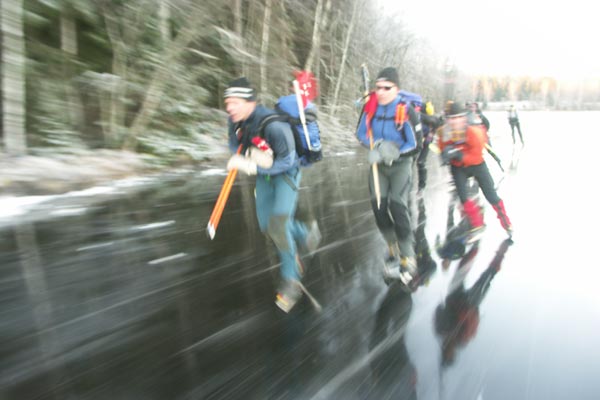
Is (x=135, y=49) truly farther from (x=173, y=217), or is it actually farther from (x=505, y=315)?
(x=505, y=315)

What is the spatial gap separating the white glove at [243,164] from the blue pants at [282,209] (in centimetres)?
30

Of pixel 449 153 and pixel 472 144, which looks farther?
pixel 472 144

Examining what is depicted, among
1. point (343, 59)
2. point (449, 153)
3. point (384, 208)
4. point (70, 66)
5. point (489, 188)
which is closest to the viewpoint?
point (384, 208)

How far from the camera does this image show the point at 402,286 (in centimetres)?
383

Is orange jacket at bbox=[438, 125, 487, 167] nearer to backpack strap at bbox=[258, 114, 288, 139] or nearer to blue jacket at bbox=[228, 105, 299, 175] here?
blue jacket at bbox=[228, 105, 299, 175]

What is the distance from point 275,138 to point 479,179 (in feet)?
10.9

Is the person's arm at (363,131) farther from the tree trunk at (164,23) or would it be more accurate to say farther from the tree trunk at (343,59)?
the tree trunk at (343,59)

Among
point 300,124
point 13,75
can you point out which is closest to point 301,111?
point 300,124

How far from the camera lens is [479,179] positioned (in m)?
5.21

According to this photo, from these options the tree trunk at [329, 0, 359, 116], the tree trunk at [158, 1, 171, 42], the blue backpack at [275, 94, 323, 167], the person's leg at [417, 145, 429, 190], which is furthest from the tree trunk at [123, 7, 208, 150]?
the tree trunk at [329, 0, 359, 116]

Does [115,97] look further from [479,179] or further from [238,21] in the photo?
[479,179]

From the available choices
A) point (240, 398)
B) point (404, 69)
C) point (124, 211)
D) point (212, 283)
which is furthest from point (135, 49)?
point (404, 69)

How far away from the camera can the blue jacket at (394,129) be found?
365cm

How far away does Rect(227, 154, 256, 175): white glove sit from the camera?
3.16 m
